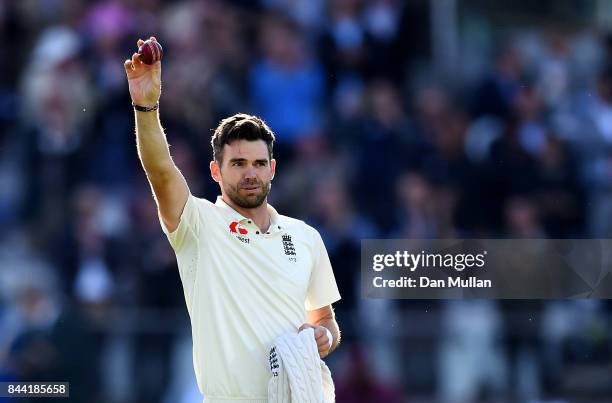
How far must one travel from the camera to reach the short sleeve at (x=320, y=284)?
4.30 meters

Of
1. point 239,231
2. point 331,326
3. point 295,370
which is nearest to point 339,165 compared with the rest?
point 331,326

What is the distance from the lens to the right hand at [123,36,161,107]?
3.74 m

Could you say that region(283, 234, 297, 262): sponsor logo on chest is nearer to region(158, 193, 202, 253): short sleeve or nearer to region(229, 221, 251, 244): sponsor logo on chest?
region(229, 221, 251, 244): sponsor logo on chest

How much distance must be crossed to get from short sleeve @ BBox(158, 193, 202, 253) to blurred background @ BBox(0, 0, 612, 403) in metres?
3.41

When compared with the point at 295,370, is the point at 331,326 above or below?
above

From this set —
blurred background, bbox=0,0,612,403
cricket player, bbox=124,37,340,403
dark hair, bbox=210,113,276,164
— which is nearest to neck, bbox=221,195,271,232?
Result: cricket player, bbox=124,37,340,403

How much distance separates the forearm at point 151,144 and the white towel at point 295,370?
0.69 meters

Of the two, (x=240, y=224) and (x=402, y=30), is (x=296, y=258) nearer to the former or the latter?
(x=240, y=224)

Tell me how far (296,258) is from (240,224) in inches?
9.6

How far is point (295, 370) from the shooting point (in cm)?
381

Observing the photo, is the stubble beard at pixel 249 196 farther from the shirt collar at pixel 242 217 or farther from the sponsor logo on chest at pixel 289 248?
the sponsor logo on chest at pixel 289 248

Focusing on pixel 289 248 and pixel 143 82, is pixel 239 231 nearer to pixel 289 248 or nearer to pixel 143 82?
pixel 289 248

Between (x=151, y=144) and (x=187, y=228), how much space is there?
349 millimetres

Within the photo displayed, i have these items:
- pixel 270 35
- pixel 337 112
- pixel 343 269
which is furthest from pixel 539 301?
pixel 270 35
